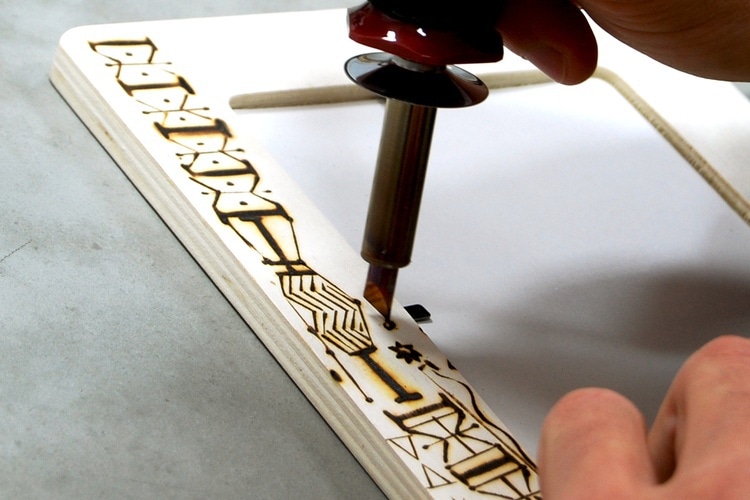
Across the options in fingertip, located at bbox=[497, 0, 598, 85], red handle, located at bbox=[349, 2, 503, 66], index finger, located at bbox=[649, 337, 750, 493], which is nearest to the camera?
index finger, located at bbox=[649, 337, 750, 493]

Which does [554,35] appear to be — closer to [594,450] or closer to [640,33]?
[640,33]

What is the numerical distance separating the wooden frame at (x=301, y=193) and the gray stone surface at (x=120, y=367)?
2 cm

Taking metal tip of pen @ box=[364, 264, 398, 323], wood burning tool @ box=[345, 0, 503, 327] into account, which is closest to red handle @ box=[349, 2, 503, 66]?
wood burning tool @ box=[345, 0, 503, 327]

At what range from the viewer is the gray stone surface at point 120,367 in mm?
561

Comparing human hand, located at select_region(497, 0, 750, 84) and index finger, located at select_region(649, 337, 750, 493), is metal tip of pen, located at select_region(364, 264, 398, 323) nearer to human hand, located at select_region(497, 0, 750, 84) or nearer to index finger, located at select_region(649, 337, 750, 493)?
human hand, located at select_region(497, 0, 750, 84)

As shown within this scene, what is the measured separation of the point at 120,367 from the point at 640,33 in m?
0.35

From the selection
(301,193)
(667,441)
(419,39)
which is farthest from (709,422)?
(301,193)

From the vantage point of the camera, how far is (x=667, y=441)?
405 mm

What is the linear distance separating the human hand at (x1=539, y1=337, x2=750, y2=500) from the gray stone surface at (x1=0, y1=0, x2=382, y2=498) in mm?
206

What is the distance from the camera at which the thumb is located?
1.22ft

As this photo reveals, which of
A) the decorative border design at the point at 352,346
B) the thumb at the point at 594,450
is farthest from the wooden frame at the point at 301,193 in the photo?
the thumb at the point at 594,450

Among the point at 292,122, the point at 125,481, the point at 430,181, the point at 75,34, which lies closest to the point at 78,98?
the point at 75,34

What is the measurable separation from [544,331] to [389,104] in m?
0.21

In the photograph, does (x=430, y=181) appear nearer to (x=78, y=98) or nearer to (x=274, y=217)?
(x=274, y=217)
